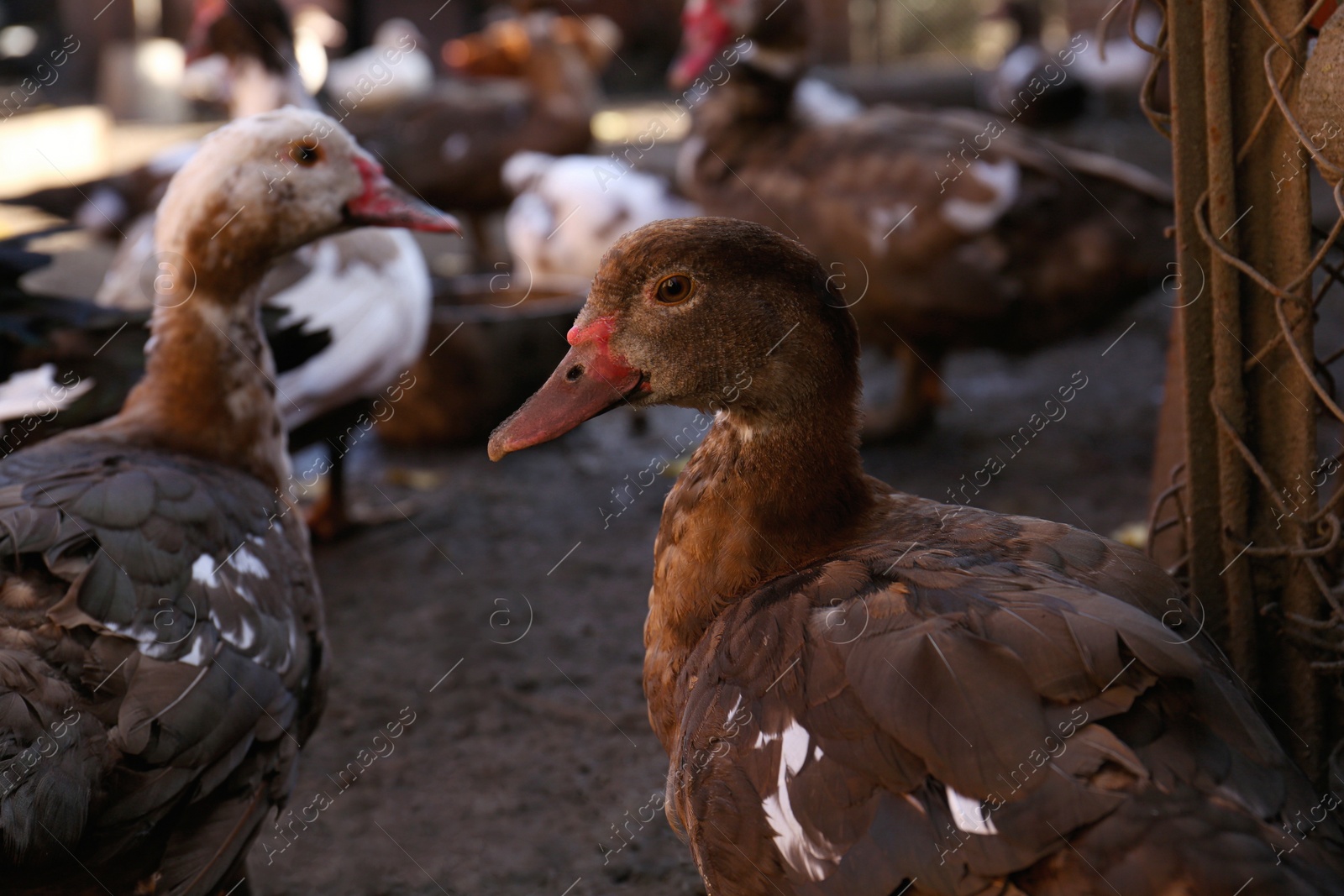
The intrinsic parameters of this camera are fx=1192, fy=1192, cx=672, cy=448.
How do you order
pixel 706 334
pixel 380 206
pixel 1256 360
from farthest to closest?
pixel 380 206 < pixel 1256 360 < pixel 706 334

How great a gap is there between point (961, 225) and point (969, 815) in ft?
10.5

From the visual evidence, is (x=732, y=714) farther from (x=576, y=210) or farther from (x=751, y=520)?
(x=576, y=210)

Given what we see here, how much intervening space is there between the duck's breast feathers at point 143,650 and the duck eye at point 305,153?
2.70 feet

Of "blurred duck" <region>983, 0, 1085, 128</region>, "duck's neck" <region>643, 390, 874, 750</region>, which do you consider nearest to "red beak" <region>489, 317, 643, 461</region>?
"duck's neck" <region>643, 390, 874, 750</region>

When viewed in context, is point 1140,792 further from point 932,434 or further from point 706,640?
point 932,434

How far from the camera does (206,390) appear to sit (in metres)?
2.68

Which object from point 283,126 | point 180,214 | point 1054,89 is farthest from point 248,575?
point 1054,89

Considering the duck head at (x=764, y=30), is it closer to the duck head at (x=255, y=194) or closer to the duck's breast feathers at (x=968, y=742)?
the duck head at (x=255, y=194)

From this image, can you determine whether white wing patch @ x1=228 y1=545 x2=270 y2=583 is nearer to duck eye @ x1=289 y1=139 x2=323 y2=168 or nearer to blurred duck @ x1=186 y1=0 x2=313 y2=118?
duck eye @ x1=289 y1=139 x2=323 y2=168

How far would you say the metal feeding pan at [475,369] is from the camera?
16.4 ft

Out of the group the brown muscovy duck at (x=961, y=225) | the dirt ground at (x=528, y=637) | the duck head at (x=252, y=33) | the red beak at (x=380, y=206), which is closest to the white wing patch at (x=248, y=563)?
the dirt ground at (x=528, y=637)

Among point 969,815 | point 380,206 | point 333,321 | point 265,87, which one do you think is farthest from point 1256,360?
point 265,87

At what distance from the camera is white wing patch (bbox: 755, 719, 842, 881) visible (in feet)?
5.17

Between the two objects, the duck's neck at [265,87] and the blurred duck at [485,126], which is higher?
the duck's neck at [265,87]
